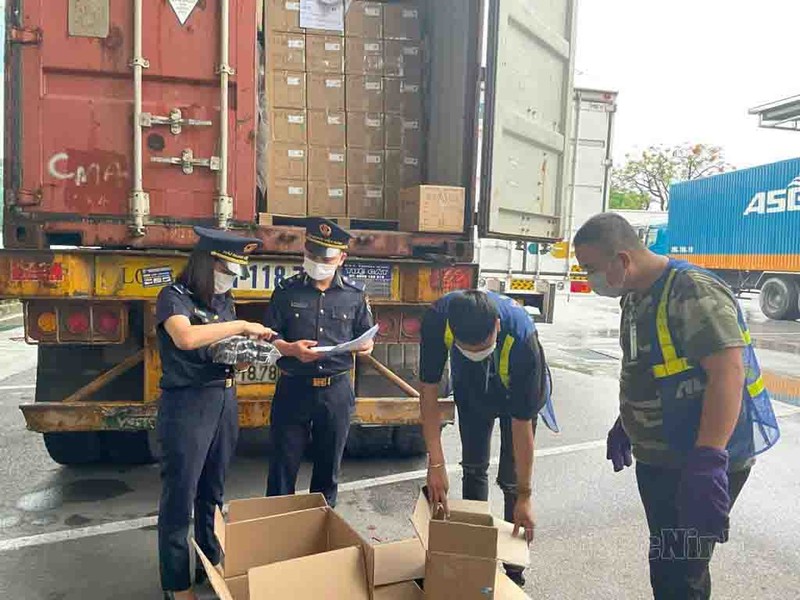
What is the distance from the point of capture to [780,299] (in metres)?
17.5

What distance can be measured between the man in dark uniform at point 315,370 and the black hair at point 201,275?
0.54 meters

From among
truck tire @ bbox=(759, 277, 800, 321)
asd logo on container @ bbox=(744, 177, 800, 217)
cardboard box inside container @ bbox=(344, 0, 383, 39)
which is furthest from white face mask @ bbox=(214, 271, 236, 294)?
truck tire @ bbox=(759, 277, 800, 321)

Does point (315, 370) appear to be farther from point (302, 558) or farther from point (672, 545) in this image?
point (672, 545)

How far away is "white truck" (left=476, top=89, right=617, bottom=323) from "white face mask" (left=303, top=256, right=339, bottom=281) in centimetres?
546

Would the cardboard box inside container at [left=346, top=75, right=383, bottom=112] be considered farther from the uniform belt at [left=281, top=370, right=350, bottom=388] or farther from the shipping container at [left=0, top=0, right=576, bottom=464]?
the uniform belt at [left=281, top=370, right=350, bottom=388]

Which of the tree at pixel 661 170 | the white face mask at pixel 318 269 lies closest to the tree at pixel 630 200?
the tree at pixel 661 170

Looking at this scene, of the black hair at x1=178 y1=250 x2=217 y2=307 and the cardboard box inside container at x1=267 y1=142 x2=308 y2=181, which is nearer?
the black hair at x1=178 y1=250 x2=217 y2=307

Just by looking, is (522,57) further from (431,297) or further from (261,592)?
(261,592)

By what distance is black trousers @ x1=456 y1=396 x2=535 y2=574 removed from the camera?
10.2 ft

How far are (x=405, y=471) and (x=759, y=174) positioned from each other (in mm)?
16961

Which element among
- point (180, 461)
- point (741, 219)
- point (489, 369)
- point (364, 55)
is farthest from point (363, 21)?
point (741, 219)

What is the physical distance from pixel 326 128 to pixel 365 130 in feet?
0.85

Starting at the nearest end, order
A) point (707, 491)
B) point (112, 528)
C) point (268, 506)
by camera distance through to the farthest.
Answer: point (707, 491) → point (268, 506) → point (112, 528)

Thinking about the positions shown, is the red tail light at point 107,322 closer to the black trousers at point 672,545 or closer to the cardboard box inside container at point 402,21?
the cardboard box inside container at point 402,21
